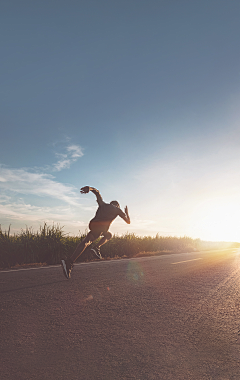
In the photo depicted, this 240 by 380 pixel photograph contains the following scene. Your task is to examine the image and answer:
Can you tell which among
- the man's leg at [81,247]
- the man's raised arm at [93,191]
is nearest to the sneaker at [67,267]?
the man's leg at [81,247]

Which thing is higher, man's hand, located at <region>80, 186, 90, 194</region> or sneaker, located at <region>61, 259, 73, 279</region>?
man's hand, located at <region>80, 186, 90, 194</region>

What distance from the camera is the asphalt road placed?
245cm

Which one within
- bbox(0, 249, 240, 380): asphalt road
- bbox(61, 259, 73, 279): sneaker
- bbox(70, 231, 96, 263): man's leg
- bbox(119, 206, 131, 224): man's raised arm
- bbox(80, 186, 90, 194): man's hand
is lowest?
bbox(0, 249, 240, 380): asphalt road

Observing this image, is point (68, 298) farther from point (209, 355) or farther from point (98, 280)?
point (209, 355)

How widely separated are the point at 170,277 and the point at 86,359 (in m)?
4.78

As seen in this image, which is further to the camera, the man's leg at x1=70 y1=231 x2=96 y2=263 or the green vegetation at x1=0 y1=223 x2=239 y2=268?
the green vegetation at x1=0 y1=223 x2=239 y2=268

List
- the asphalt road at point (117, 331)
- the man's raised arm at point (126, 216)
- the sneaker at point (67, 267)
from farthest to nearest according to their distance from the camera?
the man's raised arm at point (126, 216)
the sneaker at point (67, 267)
the asphalt road at point (117, 331)

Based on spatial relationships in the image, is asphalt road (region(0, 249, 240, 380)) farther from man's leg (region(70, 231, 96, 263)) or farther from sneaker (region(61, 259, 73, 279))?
man's leg (region(70, 231, 96, 263))

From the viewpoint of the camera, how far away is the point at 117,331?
3.28 m

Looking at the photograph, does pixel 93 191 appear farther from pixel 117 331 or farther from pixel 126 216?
pixel 117 331

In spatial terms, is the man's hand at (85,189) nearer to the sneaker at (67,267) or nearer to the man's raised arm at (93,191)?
the man's raised arm at (93,191)

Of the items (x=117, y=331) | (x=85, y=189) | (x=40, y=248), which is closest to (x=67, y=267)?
(x=85, y=189)

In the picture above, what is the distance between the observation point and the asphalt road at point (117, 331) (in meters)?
2.45

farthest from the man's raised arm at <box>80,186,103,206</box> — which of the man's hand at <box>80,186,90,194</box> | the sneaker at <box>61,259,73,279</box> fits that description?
the sneaker at <box>61,259,73,279</box>
